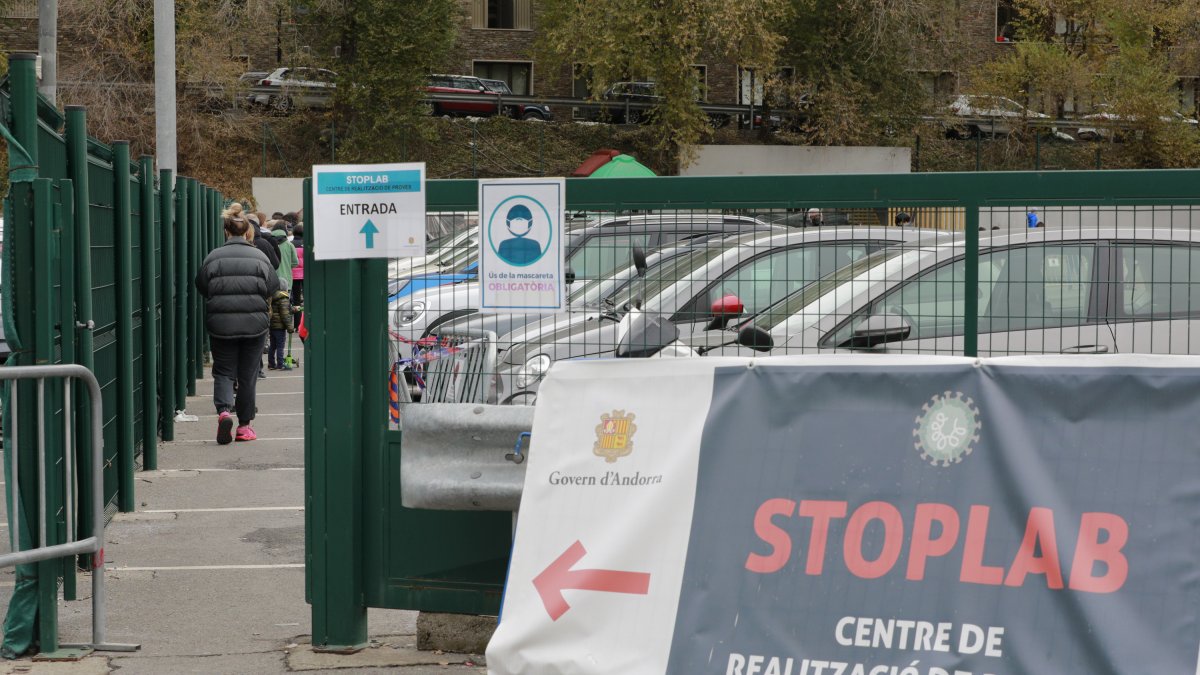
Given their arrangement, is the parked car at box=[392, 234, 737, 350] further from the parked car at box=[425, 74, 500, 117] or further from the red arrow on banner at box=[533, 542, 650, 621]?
the parked car at box=[425, 74, 500, 117]

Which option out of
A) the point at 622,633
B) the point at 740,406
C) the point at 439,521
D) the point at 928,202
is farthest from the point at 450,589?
the point at 928,202

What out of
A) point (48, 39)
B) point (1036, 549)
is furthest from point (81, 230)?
point (48, 39)

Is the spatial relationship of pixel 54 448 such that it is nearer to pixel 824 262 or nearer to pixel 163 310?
pixel 824 262

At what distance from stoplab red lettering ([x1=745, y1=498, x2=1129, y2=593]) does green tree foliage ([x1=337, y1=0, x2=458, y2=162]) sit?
44103 millimetres

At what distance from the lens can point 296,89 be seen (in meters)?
48.9

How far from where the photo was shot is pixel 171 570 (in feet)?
A: 25.6

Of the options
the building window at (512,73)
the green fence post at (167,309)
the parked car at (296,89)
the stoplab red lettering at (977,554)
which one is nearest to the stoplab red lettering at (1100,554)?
the stoplab red lettering at (977,554)

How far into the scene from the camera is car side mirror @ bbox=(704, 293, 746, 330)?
5410 mm

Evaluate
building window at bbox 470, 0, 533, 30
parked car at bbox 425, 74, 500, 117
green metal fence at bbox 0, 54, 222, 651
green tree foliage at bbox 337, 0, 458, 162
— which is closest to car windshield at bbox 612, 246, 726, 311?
green metal fence at bbox 0, 54, 222, 651

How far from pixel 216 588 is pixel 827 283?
12.3 feet

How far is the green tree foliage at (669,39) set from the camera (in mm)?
45062

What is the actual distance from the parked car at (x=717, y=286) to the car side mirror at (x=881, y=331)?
23 cm

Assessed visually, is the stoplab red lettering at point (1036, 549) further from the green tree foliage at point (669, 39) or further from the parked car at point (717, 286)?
the green tree foliage at point (669, 39)

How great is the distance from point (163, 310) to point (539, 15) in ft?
151
